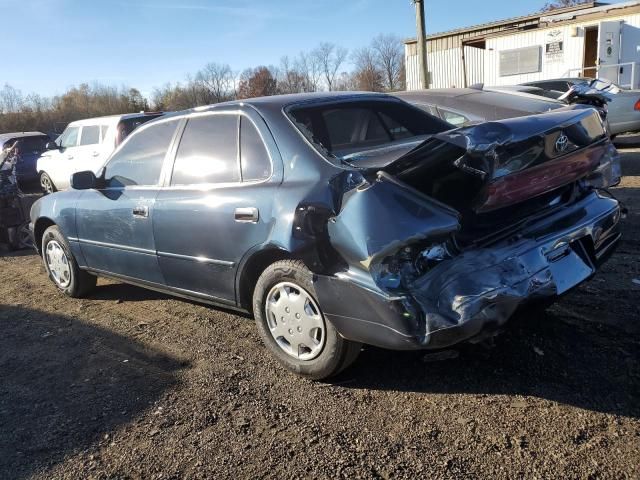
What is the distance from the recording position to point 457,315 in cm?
257

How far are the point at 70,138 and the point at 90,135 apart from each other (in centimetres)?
98

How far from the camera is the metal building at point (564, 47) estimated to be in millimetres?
15781

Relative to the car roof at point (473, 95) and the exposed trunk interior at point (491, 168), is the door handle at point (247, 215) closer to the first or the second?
the exposed trunk interior at point (491, 168)

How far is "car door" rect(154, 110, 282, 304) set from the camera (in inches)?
131

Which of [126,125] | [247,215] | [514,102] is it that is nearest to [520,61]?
[126,125]

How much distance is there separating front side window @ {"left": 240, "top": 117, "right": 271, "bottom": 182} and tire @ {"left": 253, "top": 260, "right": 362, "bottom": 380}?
0.60m

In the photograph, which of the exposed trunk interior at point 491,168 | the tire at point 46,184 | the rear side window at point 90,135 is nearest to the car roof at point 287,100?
the exposed trunk interior at point 491,168

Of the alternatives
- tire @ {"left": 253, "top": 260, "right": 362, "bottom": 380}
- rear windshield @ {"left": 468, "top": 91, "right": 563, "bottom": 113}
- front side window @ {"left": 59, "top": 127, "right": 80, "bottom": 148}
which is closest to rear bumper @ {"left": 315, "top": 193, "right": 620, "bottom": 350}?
tire @ {"left": 253, "top": 260, "right": 362, "bottom": 380}

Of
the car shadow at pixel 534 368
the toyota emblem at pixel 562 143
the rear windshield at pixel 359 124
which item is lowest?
the car shadow at pixel 534 368

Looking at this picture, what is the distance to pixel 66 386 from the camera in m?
3.44

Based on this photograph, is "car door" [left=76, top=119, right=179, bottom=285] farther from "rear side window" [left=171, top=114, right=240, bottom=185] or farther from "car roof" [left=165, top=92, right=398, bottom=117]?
"car roof" [left=165, top=92, right=398, bottom=117]

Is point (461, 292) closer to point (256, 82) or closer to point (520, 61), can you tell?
point (520, 61)

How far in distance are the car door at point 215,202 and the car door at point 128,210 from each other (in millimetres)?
173

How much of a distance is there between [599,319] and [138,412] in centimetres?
295
